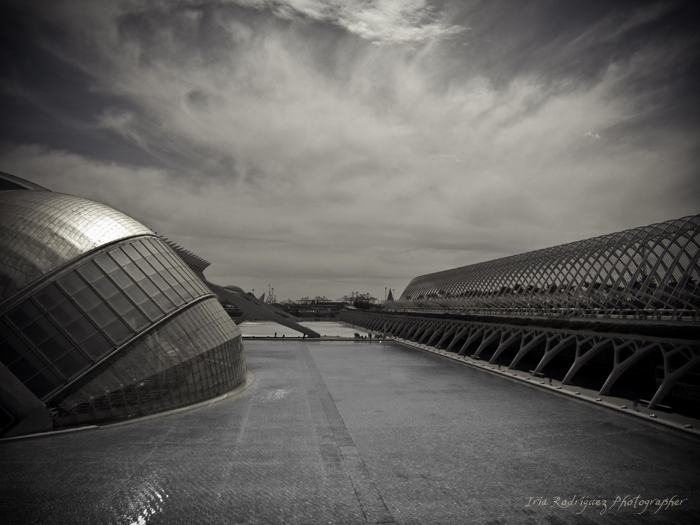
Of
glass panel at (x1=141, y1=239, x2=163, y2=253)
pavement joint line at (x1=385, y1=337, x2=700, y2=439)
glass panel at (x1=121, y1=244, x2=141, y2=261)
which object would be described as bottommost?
pavement joint line at (x1=385, y1=337, x2=700, y2=439)

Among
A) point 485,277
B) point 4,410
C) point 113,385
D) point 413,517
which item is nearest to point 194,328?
point 113,385

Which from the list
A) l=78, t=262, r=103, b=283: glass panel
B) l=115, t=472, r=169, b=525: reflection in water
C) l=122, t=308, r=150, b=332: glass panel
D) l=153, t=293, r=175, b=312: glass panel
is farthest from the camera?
l=153, t=293, r=175, b=312: glass panel

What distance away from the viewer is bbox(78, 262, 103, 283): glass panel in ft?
67.4

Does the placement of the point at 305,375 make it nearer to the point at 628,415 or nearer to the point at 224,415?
the point at 224,415

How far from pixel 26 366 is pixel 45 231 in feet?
24.7

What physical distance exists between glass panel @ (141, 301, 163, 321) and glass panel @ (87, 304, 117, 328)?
61.0 inches

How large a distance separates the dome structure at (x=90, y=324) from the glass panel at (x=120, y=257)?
8 cm

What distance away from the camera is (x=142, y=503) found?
430 inches

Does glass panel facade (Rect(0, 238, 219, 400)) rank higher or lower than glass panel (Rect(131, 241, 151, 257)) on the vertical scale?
lower

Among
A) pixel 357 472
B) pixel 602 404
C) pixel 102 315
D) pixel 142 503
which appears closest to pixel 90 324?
pixel 102 315

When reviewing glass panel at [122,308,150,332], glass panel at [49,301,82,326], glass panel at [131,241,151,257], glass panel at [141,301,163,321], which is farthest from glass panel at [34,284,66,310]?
glass panel at [131,241,151,257]

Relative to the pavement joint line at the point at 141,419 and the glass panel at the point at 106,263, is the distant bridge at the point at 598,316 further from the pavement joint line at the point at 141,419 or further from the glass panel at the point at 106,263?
the glass panel at the point at 106,263

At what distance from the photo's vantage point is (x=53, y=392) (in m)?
17.3

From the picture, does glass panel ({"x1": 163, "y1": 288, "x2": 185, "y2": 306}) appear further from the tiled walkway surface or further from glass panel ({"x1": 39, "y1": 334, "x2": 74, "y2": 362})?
the tiled walkway surface
